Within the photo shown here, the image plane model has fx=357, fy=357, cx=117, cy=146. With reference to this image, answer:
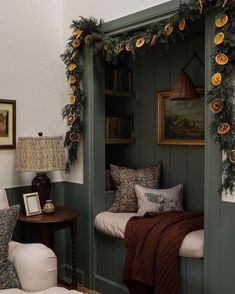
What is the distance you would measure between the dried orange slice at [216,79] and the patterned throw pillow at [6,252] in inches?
57.8

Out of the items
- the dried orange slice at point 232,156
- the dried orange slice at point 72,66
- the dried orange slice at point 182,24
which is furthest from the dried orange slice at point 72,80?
the dried orange slice at point 232,156

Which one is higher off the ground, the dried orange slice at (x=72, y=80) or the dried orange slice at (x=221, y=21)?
the dried orange slice at (x=221, y=21)

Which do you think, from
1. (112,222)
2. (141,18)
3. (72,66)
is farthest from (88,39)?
(112,222)

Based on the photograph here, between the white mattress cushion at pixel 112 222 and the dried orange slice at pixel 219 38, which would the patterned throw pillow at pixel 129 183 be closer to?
the white mattress cushion at pixel 112 222

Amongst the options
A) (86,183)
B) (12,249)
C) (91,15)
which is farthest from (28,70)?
(12,249)

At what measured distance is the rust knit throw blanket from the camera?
2404mm

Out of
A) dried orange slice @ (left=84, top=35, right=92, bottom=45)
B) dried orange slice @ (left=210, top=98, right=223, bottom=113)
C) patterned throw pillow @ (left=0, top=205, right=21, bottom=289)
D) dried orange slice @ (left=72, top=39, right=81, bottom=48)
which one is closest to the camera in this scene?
patterned throw pillow @ (left=0, top=205, right=21, bottom=289)

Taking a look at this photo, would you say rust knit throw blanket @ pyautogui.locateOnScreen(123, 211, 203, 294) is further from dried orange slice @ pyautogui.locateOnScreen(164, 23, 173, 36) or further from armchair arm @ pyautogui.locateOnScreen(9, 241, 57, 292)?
dried orange slice @ pyautogui.locateOnScreen(164, 23, 173, 36)

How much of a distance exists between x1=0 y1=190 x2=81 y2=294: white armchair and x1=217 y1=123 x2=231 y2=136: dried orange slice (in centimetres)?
128

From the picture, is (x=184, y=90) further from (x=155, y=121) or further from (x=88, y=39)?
(x=88, y=39)

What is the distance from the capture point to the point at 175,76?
3.28m

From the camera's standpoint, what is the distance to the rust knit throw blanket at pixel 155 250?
2404 millimetres

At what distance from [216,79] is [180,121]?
1123mm

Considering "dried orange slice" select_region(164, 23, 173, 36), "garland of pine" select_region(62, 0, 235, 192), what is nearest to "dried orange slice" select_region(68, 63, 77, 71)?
"garland of pine" select_region(62, 0, 235, 192)
